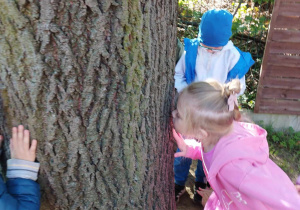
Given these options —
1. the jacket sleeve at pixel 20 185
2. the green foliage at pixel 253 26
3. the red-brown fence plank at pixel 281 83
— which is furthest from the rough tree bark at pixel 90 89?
the green foliage at pixel 253 26

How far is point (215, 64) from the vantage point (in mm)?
2625

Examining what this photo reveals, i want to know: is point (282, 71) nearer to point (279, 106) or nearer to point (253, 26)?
point (279, 106)

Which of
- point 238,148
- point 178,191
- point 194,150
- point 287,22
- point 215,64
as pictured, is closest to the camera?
point 238,148

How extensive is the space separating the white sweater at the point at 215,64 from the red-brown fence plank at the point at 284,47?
1.18 meters

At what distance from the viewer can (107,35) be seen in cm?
126

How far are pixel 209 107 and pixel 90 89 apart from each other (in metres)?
0.73

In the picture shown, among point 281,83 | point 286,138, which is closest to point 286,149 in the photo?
point 286,138

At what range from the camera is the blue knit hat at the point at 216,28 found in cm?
243

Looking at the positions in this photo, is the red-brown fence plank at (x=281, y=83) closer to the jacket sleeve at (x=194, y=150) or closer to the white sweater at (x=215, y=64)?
the white sweater at (x=215, y=64)

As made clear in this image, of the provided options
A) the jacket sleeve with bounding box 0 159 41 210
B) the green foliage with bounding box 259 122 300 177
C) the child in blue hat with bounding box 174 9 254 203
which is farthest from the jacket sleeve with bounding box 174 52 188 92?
the green foliage with bounding box 259 122 300 177

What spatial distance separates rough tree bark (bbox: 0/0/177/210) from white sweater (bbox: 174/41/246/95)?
937 mm

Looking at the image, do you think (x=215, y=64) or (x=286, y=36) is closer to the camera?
(x=215, y=64)

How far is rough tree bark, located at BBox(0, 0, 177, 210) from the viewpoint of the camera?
3.89 ft

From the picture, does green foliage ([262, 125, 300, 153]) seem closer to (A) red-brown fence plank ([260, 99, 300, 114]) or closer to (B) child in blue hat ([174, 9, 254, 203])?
(A) red-brown fence plank ([260, 99, 300, 114])
